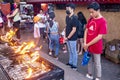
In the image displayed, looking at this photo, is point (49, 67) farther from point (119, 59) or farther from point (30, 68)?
point (119, 59)

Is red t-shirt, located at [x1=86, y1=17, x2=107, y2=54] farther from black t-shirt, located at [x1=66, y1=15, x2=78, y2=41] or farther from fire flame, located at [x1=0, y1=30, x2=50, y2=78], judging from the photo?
fire flame, located at [x1=0, y1=30, x2=50, y2=78]

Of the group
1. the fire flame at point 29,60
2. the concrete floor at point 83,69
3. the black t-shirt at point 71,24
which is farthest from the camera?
the black t-shirt at point 71,24

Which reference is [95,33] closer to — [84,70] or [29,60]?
[29,60]

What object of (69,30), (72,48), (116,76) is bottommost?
(116,76)

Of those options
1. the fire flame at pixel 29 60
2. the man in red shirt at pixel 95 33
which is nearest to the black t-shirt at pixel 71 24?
the man in red shirt at pixel 95 33

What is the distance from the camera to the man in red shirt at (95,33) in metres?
4.95

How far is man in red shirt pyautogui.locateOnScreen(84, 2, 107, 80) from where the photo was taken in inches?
195

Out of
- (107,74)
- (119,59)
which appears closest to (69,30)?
(107,74)

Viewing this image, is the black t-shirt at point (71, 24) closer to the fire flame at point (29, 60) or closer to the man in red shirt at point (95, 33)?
the man in red shirt at point (95, 33)

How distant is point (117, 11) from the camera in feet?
29.0

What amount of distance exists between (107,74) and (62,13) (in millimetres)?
7036

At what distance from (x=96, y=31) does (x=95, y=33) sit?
2.4 inches

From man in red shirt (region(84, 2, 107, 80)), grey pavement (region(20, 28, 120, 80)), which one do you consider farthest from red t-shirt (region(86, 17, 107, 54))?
grey pavement (region(20, 28, 120, 80))

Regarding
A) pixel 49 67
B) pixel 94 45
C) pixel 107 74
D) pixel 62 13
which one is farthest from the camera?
pixel 62 13
